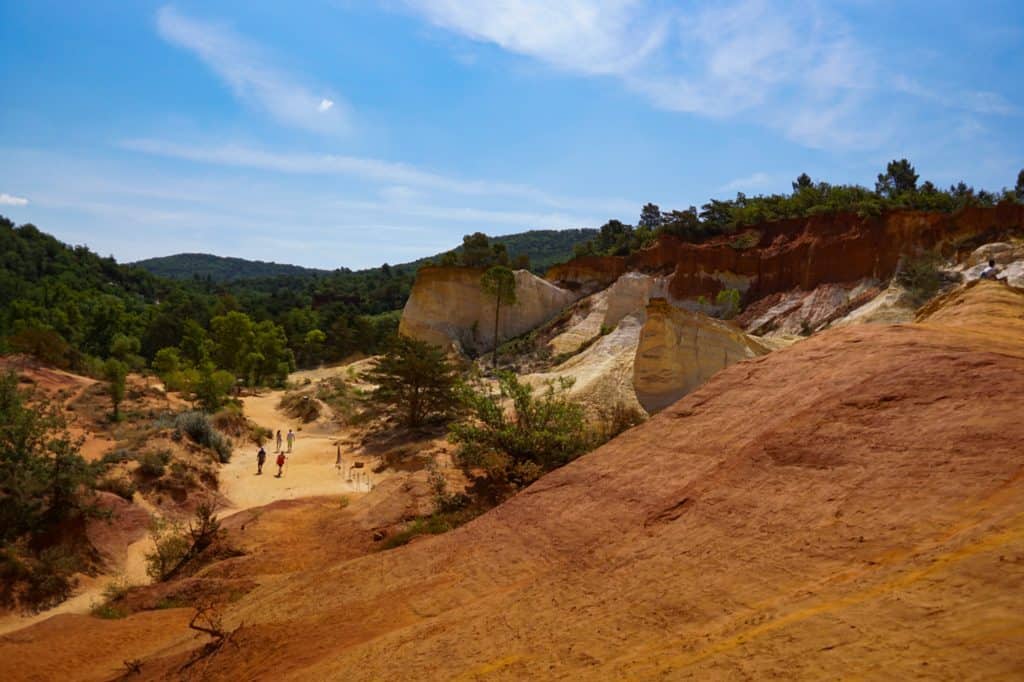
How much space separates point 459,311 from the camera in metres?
49.4

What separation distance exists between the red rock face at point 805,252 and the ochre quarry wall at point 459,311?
7.52 metres

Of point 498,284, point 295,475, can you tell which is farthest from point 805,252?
point 295,475

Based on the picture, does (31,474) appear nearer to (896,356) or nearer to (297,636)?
(297,636)

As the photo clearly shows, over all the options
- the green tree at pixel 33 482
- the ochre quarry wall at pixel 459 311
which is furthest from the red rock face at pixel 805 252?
the green tree at pixel 33 482

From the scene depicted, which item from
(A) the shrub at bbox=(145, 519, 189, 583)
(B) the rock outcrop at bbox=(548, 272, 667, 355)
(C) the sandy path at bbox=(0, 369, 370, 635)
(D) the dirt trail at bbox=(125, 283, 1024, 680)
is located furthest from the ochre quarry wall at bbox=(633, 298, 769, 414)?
(B) the rock outcrop at bbox=(548, 272, 667, 355)

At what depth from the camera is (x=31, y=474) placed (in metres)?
14.8

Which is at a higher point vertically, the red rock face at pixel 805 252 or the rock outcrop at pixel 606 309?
the red rock face at pixel 805 252

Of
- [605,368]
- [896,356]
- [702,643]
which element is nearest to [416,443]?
[605,368]

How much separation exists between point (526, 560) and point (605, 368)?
1828 cm

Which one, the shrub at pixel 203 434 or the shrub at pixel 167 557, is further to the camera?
the shrub at pixel 203 434

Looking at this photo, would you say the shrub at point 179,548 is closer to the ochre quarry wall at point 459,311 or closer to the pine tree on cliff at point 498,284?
the pine tree on cliff at point 498,284

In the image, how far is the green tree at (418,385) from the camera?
27938 millimetres

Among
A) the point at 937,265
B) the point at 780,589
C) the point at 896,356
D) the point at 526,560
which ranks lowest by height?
the point at 526,560

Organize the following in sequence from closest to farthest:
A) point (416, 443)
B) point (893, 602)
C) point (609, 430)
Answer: point (893, 602)
point (609, 430)
point (416, 443)
